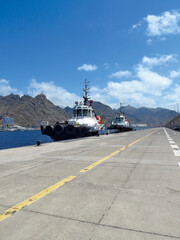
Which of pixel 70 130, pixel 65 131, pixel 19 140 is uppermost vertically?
pixel 70 130

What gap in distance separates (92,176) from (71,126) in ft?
72.6

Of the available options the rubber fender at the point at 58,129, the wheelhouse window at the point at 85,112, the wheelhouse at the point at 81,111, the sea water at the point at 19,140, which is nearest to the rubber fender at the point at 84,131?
the rubber fender at the point at 58,129

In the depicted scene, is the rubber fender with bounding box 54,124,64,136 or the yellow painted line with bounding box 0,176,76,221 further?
the rubber fender with bounding box 54,124,64,136

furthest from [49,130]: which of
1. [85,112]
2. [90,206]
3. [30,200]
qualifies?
[90,206]

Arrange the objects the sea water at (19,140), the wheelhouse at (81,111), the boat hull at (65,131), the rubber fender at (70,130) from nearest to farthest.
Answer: the rubber fender at (70,130) → the boat hull at (65,131) → the wheelhouse at (81,111) → the sea water at (19,140)

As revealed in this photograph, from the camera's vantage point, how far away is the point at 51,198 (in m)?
4.09

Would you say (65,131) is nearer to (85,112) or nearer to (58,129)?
(58,129)

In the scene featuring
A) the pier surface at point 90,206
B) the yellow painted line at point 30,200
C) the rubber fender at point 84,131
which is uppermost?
the rubber fender at point 84,131

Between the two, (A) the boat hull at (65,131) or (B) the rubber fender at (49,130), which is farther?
(B) the rubber fender at (49,130)

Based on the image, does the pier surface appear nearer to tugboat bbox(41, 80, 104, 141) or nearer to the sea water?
tugboat bbox(41, 80, 104, 141)

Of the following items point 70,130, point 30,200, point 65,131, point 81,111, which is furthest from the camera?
point 81,111

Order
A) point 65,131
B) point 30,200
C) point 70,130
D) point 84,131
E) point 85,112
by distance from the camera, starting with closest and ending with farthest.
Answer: point 30,200 < point 70,130 < point 65,131 < point 84,131 < point 85,112

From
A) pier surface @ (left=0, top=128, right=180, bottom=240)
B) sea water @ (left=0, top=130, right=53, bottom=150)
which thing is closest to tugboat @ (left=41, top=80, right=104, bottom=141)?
sea water @ (left=0, top=130, right=53, bottom=150)

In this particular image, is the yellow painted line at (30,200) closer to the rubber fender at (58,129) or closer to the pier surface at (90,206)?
the pier surface at (90,206)
